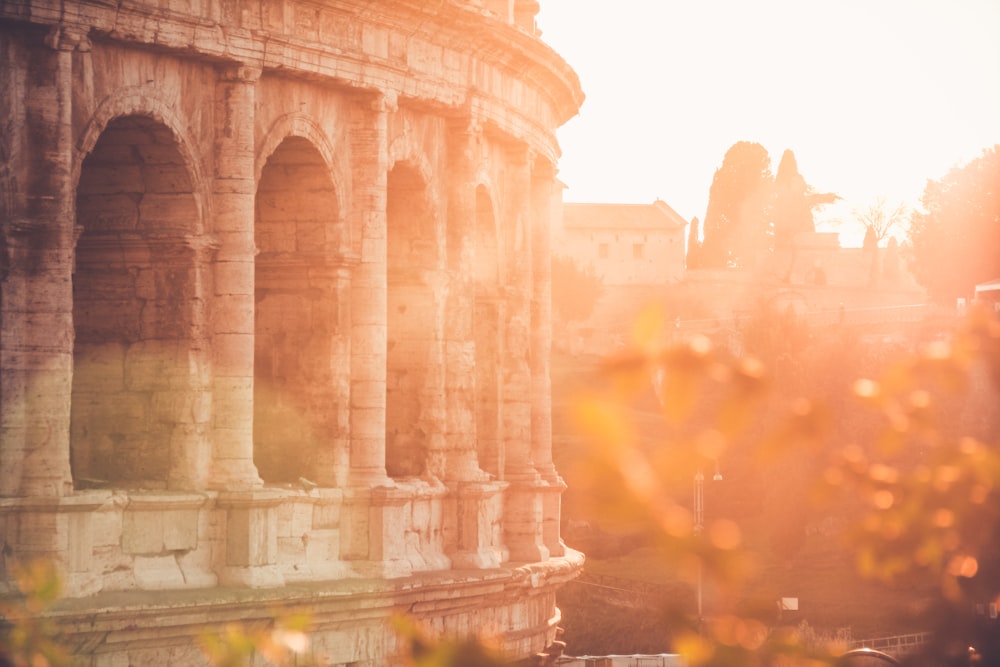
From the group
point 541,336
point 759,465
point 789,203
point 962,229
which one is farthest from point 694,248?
point 759,465

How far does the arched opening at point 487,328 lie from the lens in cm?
2797

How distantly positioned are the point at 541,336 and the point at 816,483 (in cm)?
2529

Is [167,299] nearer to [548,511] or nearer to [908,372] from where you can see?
[548,511]

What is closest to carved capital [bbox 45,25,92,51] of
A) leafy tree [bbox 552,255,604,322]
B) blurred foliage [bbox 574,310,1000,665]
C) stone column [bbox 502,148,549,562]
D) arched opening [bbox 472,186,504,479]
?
arched opening [bbox 472,186,504,479]

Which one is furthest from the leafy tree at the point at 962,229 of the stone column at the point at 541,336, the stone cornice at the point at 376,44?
the stone cornice at the point at 376,44

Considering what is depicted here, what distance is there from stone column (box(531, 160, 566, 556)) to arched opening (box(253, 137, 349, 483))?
667 centimetres

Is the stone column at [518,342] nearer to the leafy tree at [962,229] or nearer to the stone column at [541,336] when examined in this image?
the stone column at [541,336]

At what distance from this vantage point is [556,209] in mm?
110938

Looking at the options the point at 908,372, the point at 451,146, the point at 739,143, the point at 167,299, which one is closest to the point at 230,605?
the point at 167,299

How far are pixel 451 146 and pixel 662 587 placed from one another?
2712 cm

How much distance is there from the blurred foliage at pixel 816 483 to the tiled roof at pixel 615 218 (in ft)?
358

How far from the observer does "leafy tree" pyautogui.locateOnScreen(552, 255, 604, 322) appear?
315ft

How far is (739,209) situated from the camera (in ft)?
335

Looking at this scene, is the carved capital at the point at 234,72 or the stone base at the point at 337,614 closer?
the stone base at the point at 337,614
